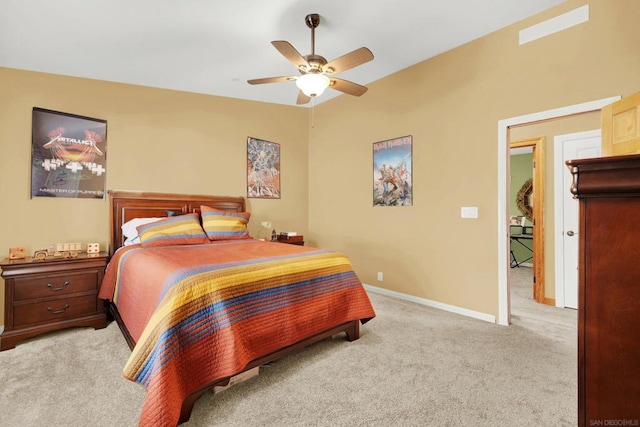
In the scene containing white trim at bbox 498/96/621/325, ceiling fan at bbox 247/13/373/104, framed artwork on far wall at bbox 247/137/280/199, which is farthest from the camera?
framed artwork on far wall at bbox 247/137/280/199

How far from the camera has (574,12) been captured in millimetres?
2518

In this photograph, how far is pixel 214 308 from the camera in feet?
5.71

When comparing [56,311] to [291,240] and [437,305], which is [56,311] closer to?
[291,240]

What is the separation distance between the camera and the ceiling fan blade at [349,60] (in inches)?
89.9

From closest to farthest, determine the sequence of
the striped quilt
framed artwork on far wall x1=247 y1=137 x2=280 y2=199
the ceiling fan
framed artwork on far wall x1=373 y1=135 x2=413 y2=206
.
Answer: the striped quilt, the ceiling fan, framed artwork on far wall x1=373 y1=135 x2=413 y2=206, framed artwork on far wall x1=247 y1=137 x2=280 y2=199

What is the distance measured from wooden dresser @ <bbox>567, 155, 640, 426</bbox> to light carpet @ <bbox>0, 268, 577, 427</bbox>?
129cm

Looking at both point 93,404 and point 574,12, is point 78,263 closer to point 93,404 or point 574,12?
point 93,404

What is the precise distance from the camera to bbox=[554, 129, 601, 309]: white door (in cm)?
349

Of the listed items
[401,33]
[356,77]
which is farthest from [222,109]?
[401,33]

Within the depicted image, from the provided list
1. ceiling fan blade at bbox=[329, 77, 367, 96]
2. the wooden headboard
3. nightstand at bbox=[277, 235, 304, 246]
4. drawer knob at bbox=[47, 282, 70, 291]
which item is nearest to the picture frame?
nightstand at bbox=[277, 235, 304, 246]

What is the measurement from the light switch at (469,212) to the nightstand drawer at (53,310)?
3845 mm

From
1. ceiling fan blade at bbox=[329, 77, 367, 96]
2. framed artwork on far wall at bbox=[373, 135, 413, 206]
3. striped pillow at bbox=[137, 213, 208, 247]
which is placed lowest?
striped pillow at bbox=[137, 213, 208, 247]

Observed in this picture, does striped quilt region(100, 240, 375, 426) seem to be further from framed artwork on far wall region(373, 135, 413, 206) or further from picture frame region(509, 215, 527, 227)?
picture frame region(509, 215, 527, 227)

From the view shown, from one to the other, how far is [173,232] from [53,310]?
118cm
